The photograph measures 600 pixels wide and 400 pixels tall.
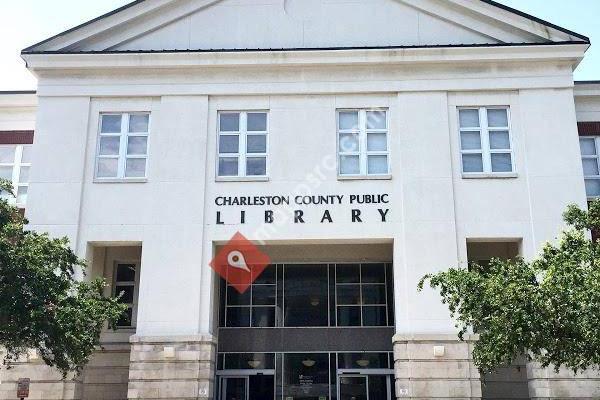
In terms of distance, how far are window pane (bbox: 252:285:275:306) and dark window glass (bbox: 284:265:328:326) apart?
1.52ft

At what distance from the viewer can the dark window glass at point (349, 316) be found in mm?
22234

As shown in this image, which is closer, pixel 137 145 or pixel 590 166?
pixel 137 145

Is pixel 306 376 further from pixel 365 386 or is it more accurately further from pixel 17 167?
pixel 17 167

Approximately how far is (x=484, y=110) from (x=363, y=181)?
14.7 feet

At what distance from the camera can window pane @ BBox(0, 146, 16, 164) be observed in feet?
76.4

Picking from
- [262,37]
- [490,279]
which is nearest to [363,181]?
[262,37]

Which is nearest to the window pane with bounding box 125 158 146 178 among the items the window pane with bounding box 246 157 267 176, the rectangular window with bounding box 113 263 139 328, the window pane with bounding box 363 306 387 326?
the window pane with bounding box 246 157 267 176

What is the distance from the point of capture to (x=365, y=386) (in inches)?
850

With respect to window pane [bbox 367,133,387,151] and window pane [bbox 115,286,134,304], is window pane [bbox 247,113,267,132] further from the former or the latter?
window pane [bbox 115,286,134,304]

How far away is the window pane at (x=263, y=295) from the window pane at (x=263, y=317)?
196 millimetres

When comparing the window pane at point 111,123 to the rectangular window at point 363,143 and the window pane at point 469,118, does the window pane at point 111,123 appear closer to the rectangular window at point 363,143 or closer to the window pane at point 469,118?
the rectangular window at point 363,143

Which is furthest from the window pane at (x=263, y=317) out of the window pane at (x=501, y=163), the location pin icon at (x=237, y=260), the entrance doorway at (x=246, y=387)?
the window pane at (x=501, y=163)

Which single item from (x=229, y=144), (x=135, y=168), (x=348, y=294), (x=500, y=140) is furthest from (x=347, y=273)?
(x=135, y=168)

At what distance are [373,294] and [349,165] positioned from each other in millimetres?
4532
